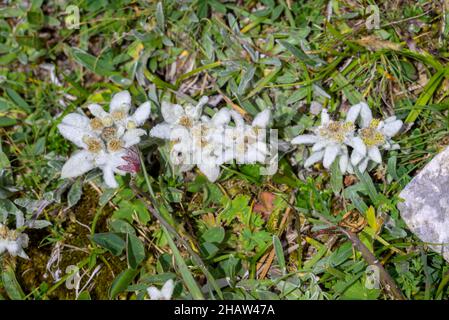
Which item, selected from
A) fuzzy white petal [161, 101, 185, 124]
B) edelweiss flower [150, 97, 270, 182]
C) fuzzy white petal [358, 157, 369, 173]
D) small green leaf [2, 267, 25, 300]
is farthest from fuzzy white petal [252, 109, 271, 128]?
small green leaf [2, 267, 25, 300]

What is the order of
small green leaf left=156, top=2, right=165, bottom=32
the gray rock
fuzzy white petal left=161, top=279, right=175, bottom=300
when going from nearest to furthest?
fuzzy white petal left=161, top=279, right=175, bottom=300, the gray rock, small green leaf left=156, top=2, right=165, bottom=32

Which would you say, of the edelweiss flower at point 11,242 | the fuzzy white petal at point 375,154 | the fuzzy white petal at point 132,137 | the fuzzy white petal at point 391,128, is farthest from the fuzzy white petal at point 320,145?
the edelweiss flower at point 11,242

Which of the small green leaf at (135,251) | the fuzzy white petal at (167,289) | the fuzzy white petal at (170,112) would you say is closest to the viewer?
the fuzzy white petal at (167,289)

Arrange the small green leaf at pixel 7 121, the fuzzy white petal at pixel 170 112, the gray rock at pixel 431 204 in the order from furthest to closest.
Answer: the small green leaf at pixel 7 121 → the fuzzy white petal at pixel 170 112 → the gray rock at pixel 431 204

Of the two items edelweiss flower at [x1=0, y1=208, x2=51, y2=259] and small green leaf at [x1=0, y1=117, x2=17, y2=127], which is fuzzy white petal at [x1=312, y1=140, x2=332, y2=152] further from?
small green leaf at [x1=0, y1=117, x2=17, y2=127]

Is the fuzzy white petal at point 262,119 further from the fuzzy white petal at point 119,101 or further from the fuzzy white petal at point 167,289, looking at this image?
the fuzzy white petal at point 167,289

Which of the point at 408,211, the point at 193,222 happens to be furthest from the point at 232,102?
the point at 408,211

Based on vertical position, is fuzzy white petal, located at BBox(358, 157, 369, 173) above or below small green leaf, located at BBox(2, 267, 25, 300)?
above
